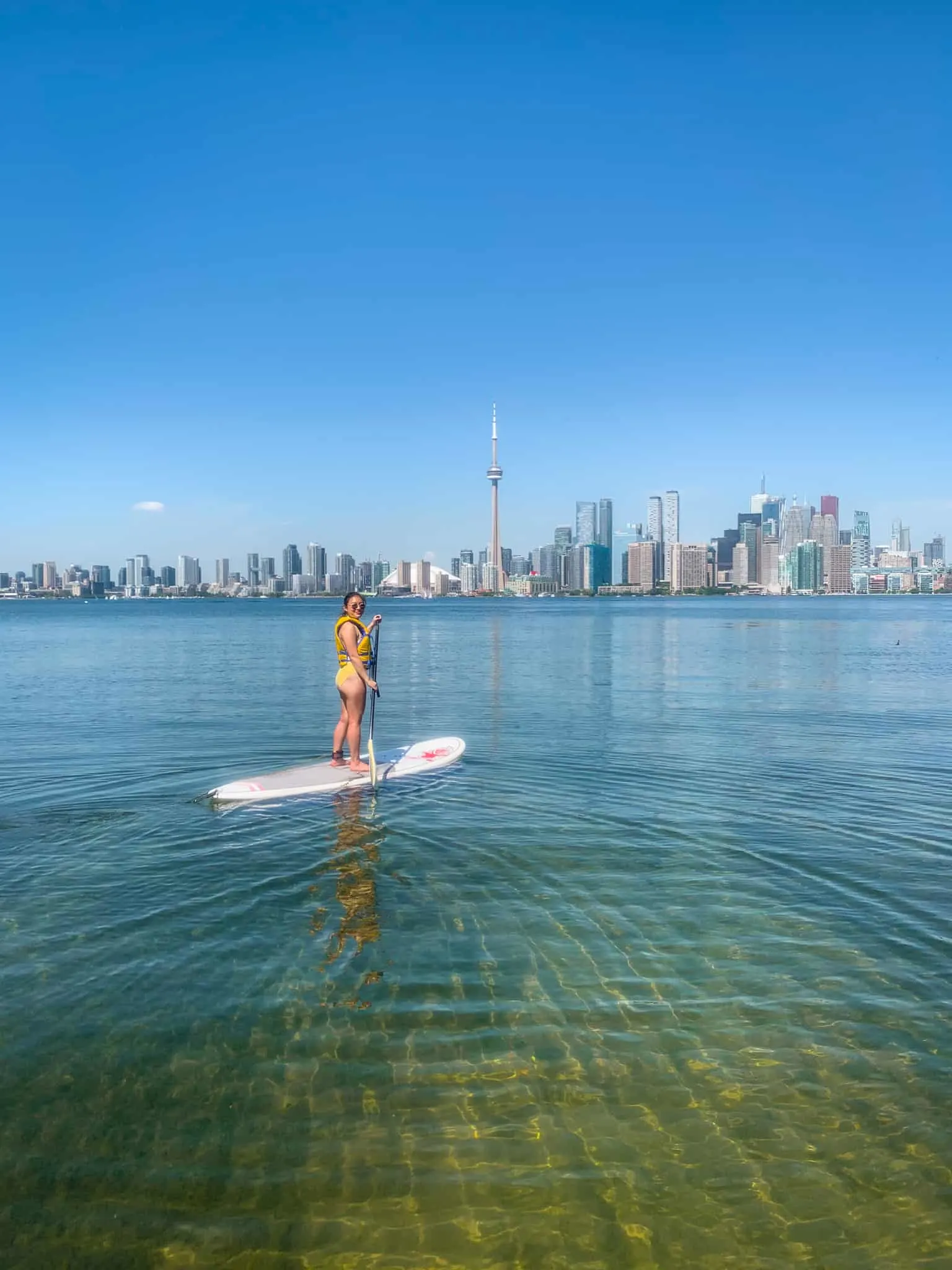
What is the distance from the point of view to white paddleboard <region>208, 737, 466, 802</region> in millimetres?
15219

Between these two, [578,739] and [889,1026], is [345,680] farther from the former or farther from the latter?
[889,1026]

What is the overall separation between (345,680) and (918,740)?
14173 mm

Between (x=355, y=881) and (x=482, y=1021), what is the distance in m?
3.83

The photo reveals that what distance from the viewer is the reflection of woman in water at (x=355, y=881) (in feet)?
30.8

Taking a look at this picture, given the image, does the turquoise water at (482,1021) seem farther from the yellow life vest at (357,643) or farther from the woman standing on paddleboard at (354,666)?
the yellow life vest at (357,643)

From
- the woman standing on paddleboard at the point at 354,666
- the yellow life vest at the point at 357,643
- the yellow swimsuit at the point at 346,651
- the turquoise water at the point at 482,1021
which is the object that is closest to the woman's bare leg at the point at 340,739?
the woman standing on paddleboard at the point at 354,666

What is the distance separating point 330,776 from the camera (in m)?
16.2

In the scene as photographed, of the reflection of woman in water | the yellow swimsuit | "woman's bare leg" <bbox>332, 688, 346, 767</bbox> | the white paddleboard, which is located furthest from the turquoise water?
the yellow swimsuit

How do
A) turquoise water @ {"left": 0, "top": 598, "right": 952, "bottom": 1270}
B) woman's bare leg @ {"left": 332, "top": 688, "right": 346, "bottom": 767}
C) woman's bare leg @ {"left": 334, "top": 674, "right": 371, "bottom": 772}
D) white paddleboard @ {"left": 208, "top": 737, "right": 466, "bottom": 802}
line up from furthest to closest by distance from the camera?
woman's bare leg @ {"left": 332, "top": 688, "right": 346, "bottom": 767} → woman's bare leg @ {"left": 334, "top": 674, "right": 371, "bottom": 772} → white paddleboard @ {"left": 208, "top": 737, "right": 466, "bottom": 802} → turquoise water @ {"left": 0, "top": 598, "right": 952, "bottom": 1270}

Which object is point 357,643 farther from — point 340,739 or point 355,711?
point 340,739

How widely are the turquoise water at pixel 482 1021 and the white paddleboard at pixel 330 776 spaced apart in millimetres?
570

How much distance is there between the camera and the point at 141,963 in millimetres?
8648

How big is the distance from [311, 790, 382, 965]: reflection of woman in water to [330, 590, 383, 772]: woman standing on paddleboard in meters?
1.66

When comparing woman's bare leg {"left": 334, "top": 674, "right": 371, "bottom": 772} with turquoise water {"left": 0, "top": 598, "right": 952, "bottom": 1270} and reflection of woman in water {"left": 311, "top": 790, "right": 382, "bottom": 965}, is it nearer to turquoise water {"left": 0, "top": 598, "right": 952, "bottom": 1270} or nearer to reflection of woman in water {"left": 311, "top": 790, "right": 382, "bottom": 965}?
turquoise water {"left": 0, "top": 598, "right": 952, "bottom": 1270}
